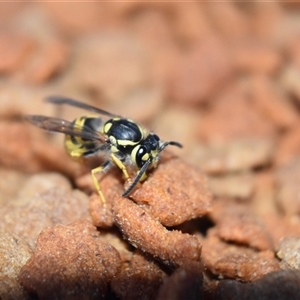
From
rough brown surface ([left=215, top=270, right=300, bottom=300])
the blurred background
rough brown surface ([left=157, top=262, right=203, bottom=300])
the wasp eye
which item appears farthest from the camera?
the blurred background

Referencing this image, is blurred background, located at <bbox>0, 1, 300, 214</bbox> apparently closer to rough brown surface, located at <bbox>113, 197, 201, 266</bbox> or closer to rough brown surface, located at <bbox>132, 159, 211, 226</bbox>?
rough brown surface, located at <bbox>132, 159, 211, 226</bbox>

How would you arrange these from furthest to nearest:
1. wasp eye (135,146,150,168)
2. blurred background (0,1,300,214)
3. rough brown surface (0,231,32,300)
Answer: blurred background (0,1,300,214) → wasp eye (135,146,150,168) → rough brown surface (0,231,32,300)

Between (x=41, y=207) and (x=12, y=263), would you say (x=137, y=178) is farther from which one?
(x=12, y=263)

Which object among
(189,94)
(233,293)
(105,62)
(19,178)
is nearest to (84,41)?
(105,62)

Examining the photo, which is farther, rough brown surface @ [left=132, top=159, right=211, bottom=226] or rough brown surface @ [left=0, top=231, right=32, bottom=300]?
rough brown surface @ [left=132, top=159, right=211, bottom=226]

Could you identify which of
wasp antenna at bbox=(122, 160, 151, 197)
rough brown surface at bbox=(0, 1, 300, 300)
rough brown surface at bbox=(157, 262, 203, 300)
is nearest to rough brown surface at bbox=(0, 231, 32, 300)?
rough brown surface at bbox=(0, 1, 300, 300)

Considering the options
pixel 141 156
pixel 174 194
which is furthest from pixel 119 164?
pixel 174 194
